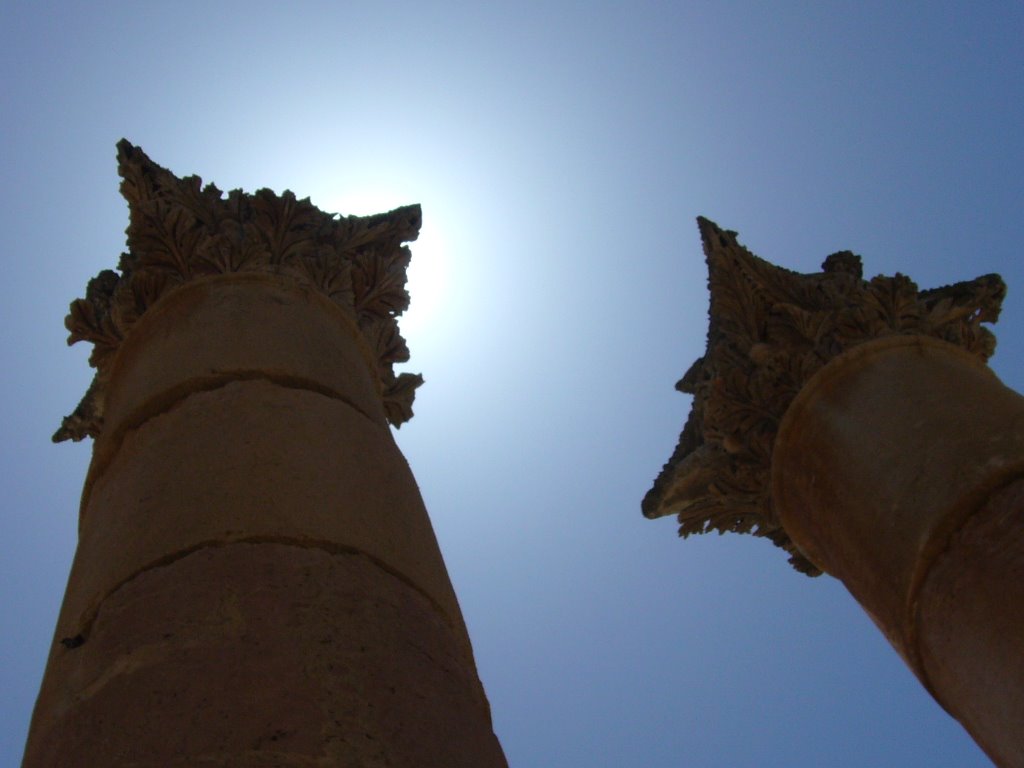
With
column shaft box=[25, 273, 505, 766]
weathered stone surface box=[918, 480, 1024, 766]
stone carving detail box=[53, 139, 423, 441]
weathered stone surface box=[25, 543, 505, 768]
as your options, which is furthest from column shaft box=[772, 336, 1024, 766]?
weathered stone surface box=[25, 543, 505, 768]

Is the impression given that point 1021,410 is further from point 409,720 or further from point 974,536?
point 409,720

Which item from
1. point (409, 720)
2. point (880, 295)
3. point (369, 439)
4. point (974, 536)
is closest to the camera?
point (409, 720)

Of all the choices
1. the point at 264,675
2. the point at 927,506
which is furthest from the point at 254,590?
the point at 927,506

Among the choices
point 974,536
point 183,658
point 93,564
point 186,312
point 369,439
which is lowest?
point 183,658

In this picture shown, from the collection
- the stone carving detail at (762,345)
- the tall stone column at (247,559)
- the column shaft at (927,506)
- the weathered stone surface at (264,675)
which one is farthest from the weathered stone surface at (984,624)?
the weathered stone surface at (264,675)

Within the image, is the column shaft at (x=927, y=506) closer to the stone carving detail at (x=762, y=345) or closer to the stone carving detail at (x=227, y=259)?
the stone carving detail at (x=762, y=345)

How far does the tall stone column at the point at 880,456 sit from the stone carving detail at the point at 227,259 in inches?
131

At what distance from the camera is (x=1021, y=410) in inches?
311

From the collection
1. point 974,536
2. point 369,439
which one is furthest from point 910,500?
point 369,439

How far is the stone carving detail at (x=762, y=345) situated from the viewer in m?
9.90

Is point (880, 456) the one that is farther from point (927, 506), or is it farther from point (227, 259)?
point (227, 259)

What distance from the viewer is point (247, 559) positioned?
4.40m

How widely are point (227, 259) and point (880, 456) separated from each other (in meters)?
4.96

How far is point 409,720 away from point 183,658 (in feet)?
2.72
